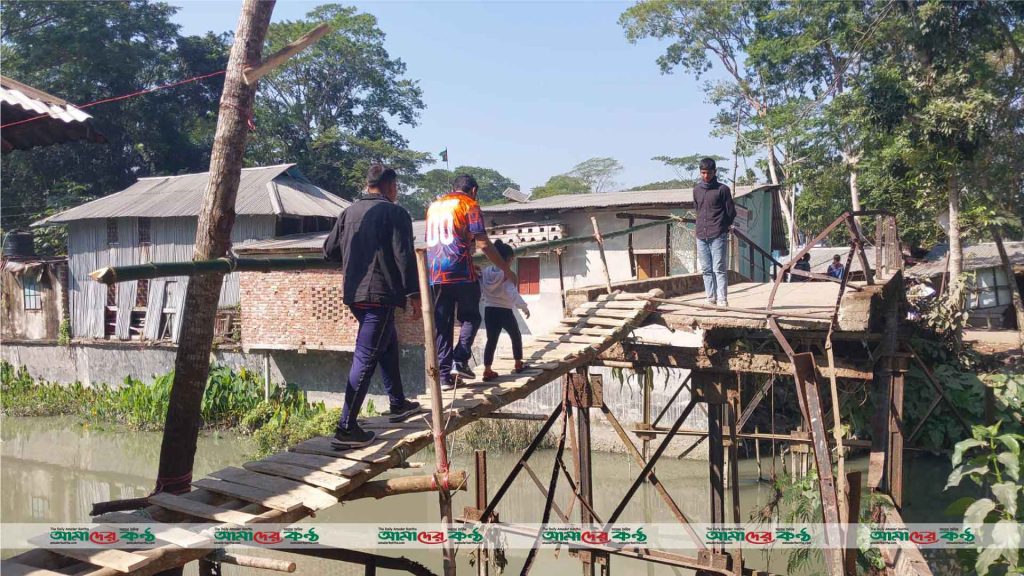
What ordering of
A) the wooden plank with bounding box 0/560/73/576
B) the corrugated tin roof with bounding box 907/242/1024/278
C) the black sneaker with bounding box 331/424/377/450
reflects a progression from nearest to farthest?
the wooden plank with bounding box 0/560/73/576 < the black sneaker with bounding box 331/424/377/450 < the corrugated tin roof with bounding box 907/242/1024/278

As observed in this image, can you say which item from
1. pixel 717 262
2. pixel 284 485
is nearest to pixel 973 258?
pixel 717 262

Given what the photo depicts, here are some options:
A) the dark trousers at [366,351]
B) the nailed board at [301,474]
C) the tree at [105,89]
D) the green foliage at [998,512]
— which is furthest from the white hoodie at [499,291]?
the tree at [105,89]

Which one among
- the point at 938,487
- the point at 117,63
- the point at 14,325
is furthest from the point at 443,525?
the point at 117,63

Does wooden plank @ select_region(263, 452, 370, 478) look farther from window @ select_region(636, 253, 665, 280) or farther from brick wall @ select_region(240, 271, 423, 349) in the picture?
window @ select_region(636, 253, 665, 280)

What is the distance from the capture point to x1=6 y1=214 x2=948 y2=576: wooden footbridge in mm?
3508

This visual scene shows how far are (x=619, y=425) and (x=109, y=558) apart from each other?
451 cm

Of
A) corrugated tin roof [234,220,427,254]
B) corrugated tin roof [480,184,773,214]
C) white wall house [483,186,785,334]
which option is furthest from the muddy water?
corrugated tin roof [480,184,773,214]

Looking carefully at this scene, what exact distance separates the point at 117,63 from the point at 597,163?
28.2 m

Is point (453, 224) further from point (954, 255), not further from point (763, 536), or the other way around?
point (954, 255)

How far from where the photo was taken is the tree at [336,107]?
29453mm

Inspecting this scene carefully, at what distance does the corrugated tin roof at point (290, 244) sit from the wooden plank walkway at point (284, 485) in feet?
42.1

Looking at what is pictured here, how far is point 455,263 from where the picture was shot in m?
5.10

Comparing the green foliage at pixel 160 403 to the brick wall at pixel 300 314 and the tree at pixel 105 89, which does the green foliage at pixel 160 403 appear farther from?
the tree at pixel 105 89

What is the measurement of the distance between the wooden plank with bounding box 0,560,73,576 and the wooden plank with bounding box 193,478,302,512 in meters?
0.81
